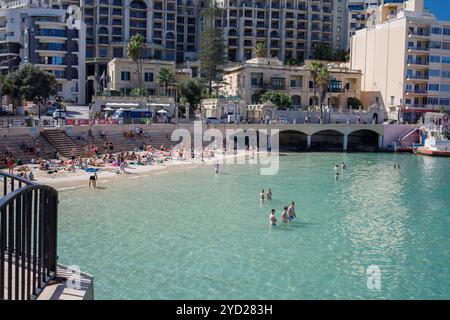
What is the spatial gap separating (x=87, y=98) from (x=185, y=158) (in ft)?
151

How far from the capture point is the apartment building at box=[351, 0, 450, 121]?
88.2 meters

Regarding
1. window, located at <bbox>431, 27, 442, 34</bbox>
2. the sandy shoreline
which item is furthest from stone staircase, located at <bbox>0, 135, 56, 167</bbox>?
window, located at <bbox>431, 27, 442, 34</bbox>

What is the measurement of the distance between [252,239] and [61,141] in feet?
105

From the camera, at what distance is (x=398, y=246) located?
88.8ft

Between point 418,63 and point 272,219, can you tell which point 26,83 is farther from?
point 418,63

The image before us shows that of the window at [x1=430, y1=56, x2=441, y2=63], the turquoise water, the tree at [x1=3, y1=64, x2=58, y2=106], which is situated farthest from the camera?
the window at [x1=430, y1=56, x2=441, y2=63]

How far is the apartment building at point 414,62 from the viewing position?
8819 cm

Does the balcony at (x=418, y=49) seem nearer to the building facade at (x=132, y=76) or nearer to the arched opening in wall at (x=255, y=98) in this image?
the arched opening in wall at (x=255, y=98)

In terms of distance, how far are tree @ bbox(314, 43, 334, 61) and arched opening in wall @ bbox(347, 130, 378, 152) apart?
34.1 m

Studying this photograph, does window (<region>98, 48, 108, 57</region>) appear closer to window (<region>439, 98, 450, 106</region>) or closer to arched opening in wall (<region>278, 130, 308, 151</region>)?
arched opening in wall (<region>278, 130, 308, 151</region>)

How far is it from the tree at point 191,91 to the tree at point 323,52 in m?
39.6

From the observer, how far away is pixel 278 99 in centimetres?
8300

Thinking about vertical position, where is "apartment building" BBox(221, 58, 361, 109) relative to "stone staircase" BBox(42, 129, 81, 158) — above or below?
above
